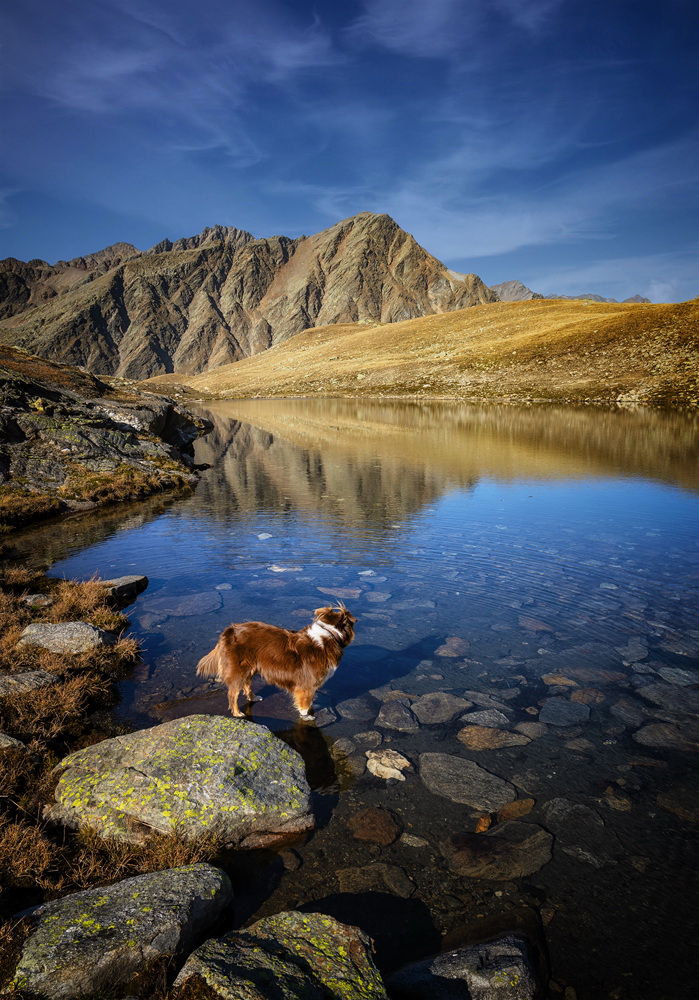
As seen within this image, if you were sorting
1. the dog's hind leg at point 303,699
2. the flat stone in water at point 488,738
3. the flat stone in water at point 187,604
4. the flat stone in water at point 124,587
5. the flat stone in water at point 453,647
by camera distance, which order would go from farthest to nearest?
the flat stone in water at point 124,587 < the flat stone in water at point 187,604 < the flat stone in water at point 453,647 < the dog's hind leg at point 303,699 < the flat stone in water at point 488,738

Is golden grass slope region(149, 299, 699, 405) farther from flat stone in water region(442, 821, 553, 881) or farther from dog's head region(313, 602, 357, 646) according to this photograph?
flat stone in water region(442, 821, 553, 881)

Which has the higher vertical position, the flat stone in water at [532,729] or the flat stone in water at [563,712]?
the flat stone in water at [532,729]

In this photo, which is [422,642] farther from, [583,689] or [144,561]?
[144,561]

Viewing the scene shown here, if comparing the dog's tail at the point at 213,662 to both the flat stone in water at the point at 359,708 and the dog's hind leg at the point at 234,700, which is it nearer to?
the dog's hind leg at the point at 234,700

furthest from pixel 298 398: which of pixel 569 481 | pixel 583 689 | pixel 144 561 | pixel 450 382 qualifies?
pixel 583 689

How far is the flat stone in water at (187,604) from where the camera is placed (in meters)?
13.4

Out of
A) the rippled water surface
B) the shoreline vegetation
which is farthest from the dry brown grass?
the shoreline vegetation

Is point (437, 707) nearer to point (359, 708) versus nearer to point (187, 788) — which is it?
point (359, 708)

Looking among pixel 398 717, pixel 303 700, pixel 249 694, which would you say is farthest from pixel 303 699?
pixel 398 717

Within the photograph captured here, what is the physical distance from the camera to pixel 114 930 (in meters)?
4.26

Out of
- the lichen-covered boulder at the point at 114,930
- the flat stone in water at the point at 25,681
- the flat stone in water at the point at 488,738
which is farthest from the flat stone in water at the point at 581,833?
the flat stone in water at the point at 25,681

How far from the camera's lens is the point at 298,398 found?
137875mm

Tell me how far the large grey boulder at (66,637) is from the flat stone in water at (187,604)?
2.30 metres

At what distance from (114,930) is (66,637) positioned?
7.37 meters
